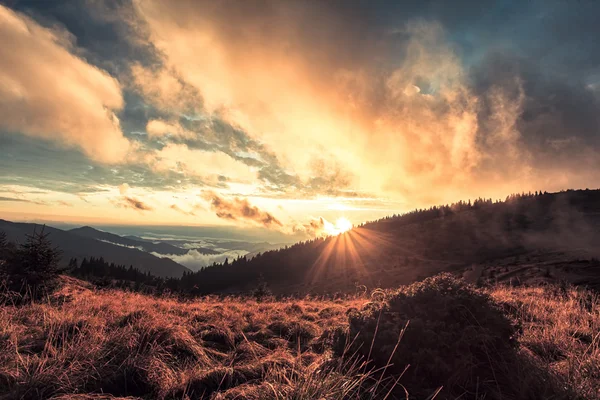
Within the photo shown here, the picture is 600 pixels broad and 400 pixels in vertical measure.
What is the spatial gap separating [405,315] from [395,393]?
1.33 meters

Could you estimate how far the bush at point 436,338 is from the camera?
371cm

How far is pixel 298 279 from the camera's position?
11781 cm

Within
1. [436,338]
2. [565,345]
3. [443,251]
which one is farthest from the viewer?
[443,251]

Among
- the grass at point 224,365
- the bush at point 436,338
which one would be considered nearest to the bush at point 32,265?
the grass at point 224,365

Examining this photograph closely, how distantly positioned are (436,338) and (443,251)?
93.7 metres

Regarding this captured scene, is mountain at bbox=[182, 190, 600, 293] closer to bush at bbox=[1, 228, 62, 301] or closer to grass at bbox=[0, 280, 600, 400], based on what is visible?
bush at bbox=[1, 228, 62, 301]

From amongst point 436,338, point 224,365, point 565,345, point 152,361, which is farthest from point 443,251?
point 152,361

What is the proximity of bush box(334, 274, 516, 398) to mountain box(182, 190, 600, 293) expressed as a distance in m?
35.0

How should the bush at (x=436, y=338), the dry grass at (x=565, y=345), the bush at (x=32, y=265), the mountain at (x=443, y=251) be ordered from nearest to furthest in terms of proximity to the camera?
the dry grass at (x=565, y=345) → the bush at (x=436, y=338) → the bush at (x=32, y=265) → the mountain at (x=443, y=251)

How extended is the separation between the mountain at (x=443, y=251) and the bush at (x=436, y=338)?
34956mm

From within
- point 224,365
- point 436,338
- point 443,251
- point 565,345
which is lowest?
point 443,251

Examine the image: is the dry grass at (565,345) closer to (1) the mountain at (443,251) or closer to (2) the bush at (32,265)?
(2) the bush at (32,265)

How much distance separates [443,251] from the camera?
286 ft

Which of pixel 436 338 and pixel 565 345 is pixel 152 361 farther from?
pixel 565 345
